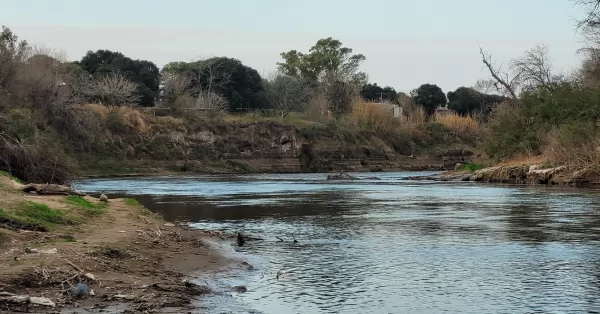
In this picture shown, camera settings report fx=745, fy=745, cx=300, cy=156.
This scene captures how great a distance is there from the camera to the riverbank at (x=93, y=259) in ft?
35.0

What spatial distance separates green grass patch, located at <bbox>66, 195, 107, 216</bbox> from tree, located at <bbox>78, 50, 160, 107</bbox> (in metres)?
82.4

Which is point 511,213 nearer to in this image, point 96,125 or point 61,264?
point 61,264

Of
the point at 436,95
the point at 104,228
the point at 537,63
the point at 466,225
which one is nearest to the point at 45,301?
the point at 104,228

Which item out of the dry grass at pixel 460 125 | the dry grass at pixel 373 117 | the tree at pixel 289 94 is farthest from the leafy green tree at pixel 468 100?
the dry grass at pixel 373 117

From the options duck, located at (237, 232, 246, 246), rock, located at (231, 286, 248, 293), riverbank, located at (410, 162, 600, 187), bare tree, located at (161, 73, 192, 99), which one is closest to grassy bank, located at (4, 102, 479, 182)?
bare tree, located at (161, 73, 192, 99)

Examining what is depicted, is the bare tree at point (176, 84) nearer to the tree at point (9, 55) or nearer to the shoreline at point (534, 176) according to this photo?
the tree at point (9, 55)

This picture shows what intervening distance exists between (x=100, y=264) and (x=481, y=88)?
140 meters

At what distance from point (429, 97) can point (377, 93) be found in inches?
956

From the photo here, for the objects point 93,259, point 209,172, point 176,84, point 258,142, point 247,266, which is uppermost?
point 176,84

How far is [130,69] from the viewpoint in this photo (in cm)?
10862

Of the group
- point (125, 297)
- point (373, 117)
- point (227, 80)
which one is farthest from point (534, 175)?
point (227, 80)

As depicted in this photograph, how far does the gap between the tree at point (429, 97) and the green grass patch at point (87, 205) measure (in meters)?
124

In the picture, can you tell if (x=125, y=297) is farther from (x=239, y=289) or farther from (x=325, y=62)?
(x=325, y=62)

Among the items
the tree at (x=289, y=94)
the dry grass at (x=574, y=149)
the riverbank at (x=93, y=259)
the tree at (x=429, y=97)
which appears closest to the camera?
the riverbank at (x=93, y=259)
